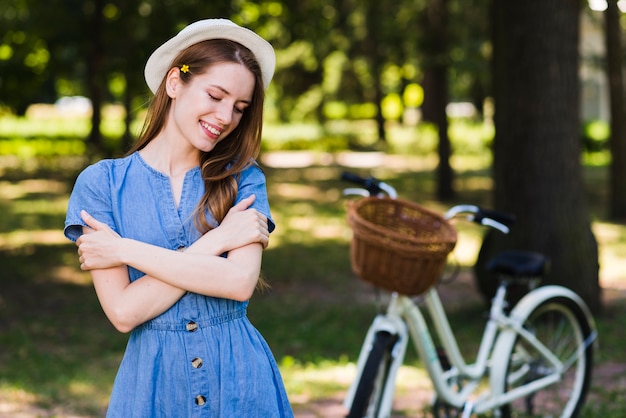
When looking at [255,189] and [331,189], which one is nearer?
Answer: [255,189]

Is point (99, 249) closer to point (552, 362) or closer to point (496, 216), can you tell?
point (496, 216)

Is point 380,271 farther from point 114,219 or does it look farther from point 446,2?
point 446,2

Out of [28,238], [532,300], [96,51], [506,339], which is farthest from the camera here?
[28,238]

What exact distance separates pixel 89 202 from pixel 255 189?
1.44 ft

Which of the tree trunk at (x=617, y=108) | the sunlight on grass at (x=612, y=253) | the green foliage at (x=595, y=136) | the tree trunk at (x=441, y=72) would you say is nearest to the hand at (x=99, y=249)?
the sunlight on grass at (x=612, y=253)

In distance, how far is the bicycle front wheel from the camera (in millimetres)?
4773

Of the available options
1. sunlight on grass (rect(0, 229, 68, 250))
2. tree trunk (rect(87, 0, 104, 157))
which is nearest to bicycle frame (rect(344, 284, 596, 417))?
tree trunk (rect(87, 0, 104, 157))

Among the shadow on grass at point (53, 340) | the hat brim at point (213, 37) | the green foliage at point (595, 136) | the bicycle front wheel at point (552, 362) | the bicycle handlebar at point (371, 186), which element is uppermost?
the hat brim at point (213, 37)

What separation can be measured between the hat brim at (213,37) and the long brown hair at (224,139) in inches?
0.6

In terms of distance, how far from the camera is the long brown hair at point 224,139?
239cm

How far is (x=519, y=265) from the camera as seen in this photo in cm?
462

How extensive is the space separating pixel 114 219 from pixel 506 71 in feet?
19.5

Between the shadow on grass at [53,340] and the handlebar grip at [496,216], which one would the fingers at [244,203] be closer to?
the handlebar grip at [496,216]

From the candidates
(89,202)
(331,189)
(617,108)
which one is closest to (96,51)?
(617,108)
